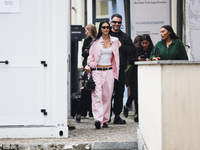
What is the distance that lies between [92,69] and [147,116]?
2.92 metres

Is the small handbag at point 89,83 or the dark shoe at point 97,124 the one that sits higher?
the small handbag at point 89,83

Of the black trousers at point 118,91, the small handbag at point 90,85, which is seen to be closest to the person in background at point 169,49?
the small handbag at point 90,85

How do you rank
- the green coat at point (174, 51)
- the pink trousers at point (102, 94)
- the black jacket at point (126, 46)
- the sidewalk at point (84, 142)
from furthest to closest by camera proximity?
the black jacket at point (126, 46), the pink trousers at point (102, 94), the green coat at point (174, 51), the sidewalk at point (84, 142)

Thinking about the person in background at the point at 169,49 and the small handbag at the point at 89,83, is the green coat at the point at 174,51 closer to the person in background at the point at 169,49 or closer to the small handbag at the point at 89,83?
the person in background at the point at 169,49

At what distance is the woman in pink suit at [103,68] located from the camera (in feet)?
28.2

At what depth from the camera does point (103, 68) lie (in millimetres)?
8664

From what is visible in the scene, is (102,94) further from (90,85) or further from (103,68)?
(103,68)
